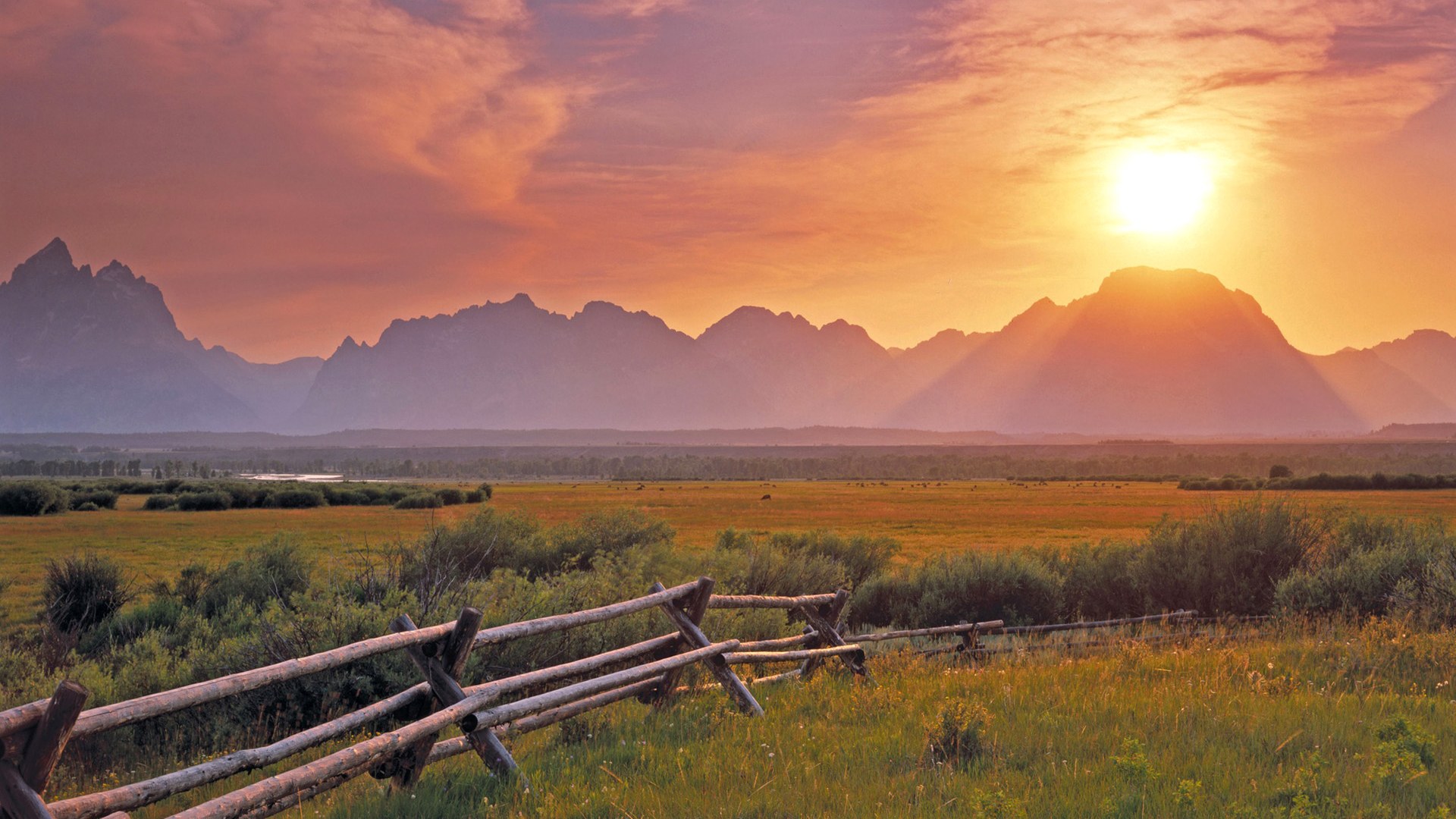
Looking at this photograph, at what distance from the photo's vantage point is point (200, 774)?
16.1 feet

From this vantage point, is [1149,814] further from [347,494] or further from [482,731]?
[347,494]

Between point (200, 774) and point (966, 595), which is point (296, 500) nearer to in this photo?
point (966, 595)

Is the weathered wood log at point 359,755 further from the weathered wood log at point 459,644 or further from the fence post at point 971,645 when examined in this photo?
the fence post at point 971,645

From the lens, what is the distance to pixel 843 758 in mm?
6691

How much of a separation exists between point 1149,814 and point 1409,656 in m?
6.84

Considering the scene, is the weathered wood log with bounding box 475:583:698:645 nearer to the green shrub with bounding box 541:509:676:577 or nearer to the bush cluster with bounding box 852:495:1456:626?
the green shrub with bounding box 541:509:676:577

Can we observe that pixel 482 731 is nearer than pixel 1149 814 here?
No

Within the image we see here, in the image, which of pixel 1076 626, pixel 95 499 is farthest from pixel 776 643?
pixel 95 499

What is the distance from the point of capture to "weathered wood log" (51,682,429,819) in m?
4.41

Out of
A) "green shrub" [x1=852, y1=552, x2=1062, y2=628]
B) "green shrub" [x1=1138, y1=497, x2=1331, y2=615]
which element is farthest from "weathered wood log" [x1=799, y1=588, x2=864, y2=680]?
"green shrub" [x1=1138, y1=497, x2=1331, y2=615]

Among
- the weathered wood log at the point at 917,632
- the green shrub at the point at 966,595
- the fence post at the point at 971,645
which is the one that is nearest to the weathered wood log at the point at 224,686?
the weathered wood log at the point at 917,632

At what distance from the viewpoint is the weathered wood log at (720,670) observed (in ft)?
27.1

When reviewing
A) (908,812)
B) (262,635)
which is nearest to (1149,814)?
(908,812)

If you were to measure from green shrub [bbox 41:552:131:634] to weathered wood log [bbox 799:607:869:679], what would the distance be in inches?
695
